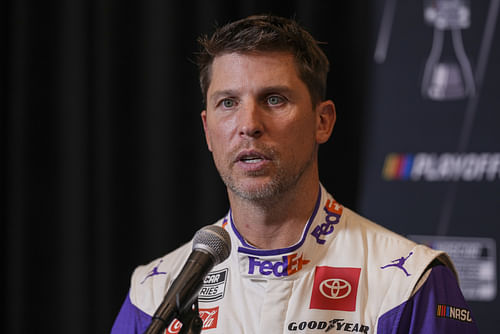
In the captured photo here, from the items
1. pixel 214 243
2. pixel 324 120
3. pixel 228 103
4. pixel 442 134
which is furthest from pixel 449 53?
pixel 214 243

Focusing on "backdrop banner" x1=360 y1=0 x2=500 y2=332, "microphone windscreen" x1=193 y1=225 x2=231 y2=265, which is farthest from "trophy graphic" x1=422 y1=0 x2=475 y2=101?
"microphone windscreen" x1=193 y1=225 x2=231 y2=265

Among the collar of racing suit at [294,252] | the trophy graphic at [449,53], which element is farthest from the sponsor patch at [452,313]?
the trophy graphic at [449,53]

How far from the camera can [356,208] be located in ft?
7.79

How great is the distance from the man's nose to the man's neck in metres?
0.18

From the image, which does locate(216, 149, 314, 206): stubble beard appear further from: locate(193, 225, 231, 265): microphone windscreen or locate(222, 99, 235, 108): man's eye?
locate(193, 225, 231, 265): microphone windscreen

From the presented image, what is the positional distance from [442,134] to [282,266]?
883mm

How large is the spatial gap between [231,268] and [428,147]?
88 centimetres

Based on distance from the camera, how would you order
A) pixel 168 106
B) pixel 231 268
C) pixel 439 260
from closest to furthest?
pixel 439 260
pixel 231 268
pixel 168 106

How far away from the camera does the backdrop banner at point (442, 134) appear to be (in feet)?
6.65

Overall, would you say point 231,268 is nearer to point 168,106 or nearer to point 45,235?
point 168,106

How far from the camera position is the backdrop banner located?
203 centimetres

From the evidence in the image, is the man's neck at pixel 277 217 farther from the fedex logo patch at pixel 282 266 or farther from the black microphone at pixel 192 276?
the black microphone at pixel 192 276

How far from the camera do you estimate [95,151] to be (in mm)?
2586

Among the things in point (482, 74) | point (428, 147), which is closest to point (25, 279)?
point (428, 147)
